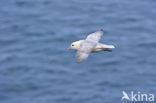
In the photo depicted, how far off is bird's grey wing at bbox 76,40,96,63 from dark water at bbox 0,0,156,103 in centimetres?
2503

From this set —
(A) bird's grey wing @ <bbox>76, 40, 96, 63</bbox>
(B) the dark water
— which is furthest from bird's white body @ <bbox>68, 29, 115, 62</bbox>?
(B) the dark water

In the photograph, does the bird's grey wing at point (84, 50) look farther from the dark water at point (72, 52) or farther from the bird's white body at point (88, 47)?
the dark water at point (72, 52)

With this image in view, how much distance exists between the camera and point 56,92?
138 feet

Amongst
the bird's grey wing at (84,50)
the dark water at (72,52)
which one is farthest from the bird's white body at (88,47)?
the dark water at (72,52)

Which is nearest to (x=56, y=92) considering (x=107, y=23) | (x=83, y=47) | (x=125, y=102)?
(x=125, y=102)

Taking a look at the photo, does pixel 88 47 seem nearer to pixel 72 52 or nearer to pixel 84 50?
pixel 84 50

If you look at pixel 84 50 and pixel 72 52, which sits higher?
pixel 72 52

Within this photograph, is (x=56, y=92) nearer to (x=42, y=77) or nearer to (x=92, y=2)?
(x=42, y=77)

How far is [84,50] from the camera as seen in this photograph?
13.9 m

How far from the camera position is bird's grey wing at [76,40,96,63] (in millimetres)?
13361

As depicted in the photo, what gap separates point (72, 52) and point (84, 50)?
1171 inches

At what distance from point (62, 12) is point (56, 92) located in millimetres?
11959

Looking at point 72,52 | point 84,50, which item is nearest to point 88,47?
point 84,50

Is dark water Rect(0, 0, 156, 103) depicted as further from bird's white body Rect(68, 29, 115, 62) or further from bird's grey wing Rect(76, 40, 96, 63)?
bird's grey wing Rect(76, 40, 96, 63)
